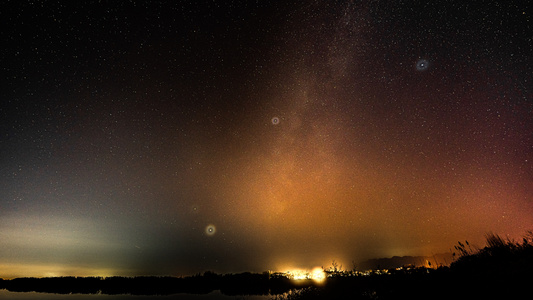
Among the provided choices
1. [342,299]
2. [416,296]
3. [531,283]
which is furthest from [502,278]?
[342,299]

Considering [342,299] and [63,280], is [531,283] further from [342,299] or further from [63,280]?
[63,280]

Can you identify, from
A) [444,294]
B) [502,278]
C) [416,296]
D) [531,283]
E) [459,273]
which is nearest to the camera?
[531,283]

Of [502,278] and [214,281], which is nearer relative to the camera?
[502,278]

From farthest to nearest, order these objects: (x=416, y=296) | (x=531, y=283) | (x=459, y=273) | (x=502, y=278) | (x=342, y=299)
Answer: (x=342, y=299), (x=459, y=273), (x=416, y=296), (x=502, y=278), (x=531, y=283)

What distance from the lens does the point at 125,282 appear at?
6706 cm

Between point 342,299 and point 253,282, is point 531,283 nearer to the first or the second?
point 342,299

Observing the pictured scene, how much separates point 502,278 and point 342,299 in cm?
927

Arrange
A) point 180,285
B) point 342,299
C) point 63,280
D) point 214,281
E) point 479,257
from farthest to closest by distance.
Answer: point 63,280 → point 214,281 → point 180,285 → point 342,299 → point 479,257

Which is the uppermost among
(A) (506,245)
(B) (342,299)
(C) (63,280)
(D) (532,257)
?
(C) (63,280)

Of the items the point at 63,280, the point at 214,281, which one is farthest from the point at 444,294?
the point at 63,280

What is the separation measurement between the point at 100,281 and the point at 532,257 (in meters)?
86.3

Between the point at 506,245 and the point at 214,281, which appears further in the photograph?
the point at 214,281

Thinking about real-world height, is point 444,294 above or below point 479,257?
below

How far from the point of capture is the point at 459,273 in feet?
37.4
